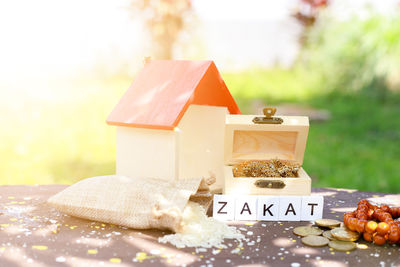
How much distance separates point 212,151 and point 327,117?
3863 millimetres

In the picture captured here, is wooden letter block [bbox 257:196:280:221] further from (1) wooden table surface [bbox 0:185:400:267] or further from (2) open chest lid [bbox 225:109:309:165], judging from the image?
(2) open chest lid [bbox 225:109:309:165]

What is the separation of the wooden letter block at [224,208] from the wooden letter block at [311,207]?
30cm

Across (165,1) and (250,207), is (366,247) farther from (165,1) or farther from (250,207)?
(165,1)

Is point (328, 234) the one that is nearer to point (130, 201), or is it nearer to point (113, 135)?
point (130, 201)

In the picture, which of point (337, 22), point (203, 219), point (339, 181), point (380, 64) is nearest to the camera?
point (203, 219)

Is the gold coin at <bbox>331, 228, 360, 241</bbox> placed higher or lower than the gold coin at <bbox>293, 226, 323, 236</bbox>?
higher

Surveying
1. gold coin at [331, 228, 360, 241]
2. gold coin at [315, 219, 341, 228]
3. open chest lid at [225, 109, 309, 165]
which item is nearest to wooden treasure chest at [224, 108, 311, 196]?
open chest lid at [225, 109, 309, 165]

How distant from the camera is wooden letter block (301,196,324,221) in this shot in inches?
75.9

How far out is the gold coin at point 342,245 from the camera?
63.3 inches

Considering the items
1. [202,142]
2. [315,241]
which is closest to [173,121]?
[202,142]

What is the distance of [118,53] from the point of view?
616 cm

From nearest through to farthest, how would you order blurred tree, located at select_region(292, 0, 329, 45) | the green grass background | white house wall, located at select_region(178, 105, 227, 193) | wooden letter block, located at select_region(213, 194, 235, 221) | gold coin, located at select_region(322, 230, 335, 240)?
1. gold coin, located at select_region(322, 230, 335, 240)
2. wooden letter block, located at select_region(213, 194, 235, 221)
3. white house wall, located at select_region(178, 105, 227, 193)
4. the green grass background
5. blurred tree, located at select_region(292, 0, 329, 45)

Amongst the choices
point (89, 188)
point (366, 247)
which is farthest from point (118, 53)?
point (366, 247)

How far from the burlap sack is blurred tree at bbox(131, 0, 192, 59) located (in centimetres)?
392
